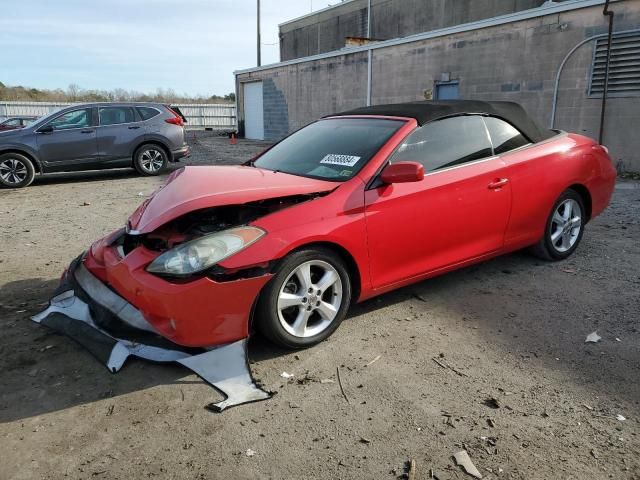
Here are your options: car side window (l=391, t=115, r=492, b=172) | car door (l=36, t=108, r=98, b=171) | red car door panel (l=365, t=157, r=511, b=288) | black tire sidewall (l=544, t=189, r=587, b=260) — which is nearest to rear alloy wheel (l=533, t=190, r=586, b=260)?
black tire sidewall (l=544, t=189, r=587, b=260)

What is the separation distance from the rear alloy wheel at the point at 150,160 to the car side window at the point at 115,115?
0.70 m

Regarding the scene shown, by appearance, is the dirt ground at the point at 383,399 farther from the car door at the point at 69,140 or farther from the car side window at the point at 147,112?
the car side window at the point at 147,112

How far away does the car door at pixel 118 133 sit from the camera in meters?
11.0

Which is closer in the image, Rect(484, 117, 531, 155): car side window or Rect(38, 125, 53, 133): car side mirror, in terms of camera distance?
Rect(484, 117, 531, 155): car side window

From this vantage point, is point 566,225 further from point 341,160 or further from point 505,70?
point 505,70

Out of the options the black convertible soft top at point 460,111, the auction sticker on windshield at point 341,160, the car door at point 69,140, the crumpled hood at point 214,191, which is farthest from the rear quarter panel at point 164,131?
the auction sticker on windshield at point 341,160

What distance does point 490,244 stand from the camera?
4.21 m

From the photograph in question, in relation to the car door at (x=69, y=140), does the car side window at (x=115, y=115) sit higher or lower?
higher

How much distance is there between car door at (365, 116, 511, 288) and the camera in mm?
3541

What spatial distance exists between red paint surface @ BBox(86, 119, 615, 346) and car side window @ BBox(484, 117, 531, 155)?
80mm

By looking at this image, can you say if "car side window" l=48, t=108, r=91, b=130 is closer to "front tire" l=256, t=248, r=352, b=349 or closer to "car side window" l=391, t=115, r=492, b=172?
"car side window" l=391, t=115, r=492, b=172

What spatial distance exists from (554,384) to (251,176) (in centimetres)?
239

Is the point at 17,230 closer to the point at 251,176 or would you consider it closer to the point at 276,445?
the point at 251,176

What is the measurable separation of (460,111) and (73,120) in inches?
362
